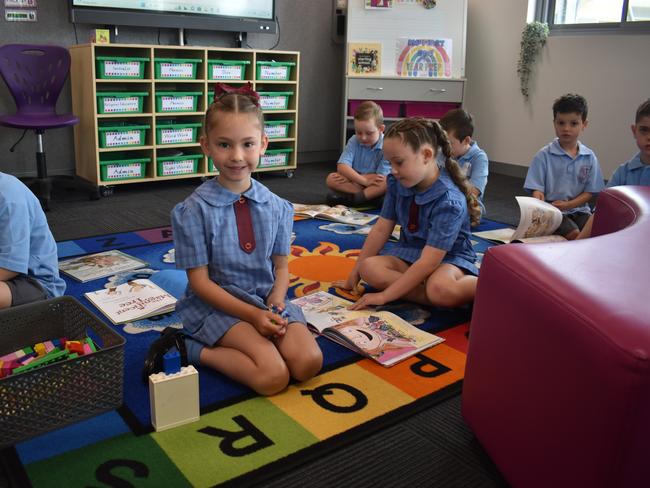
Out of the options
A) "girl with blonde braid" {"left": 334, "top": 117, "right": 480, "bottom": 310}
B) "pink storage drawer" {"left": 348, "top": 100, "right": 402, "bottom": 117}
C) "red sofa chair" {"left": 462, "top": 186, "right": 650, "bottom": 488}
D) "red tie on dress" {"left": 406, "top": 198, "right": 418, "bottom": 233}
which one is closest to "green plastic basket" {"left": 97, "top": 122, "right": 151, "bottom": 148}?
"pink storage drawer" {"left": 348, "top": 100, "right": 402, "bottom": 117}

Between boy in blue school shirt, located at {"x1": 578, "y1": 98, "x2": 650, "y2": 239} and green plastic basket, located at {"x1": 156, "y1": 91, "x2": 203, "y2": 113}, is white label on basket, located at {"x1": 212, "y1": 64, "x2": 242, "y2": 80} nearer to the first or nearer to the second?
green plastic basket, located at {"x1": 156, "y1": 91, "x2": 203, "y2": 113}

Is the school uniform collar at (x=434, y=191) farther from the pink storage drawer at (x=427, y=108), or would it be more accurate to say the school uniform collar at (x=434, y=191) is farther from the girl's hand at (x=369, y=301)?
the pink storage drawer at (x=427, y=108)

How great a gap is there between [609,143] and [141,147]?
3003 mm

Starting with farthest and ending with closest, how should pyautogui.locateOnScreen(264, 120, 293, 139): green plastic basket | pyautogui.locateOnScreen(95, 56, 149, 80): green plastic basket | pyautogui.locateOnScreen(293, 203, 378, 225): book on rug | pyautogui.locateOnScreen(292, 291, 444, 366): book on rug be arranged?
pyautogui.locateOnScreen(264, 120, 293, 139): green plastic basket → pyautogui.locateOnScreen(95, 56, 149, 80): green plastic basket → pyautogui.locateOnScreen(293, 203, 378, 225): book on rug → pyautogui.locateOnScreen(292, 291, 444, 366): book on rug

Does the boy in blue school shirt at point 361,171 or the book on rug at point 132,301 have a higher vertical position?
the boy in blue school shirt at point 361,171

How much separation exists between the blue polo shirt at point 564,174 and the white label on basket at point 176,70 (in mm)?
2184

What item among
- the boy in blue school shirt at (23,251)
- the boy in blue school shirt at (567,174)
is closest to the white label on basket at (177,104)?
the boy in blue school shirt at (567,174)

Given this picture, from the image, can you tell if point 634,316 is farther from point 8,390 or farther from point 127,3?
point 127,3

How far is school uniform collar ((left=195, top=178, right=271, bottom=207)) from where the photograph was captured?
1.51 metres

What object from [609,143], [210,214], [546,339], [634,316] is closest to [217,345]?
[210,214]

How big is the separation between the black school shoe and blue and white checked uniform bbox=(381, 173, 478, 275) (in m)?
0.81

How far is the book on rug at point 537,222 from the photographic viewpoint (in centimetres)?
262

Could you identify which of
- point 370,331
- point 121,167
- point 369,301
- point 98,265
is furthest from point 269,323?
point 121,167

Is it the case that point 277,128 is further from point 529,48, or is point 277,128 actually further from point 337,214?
point 529,48
